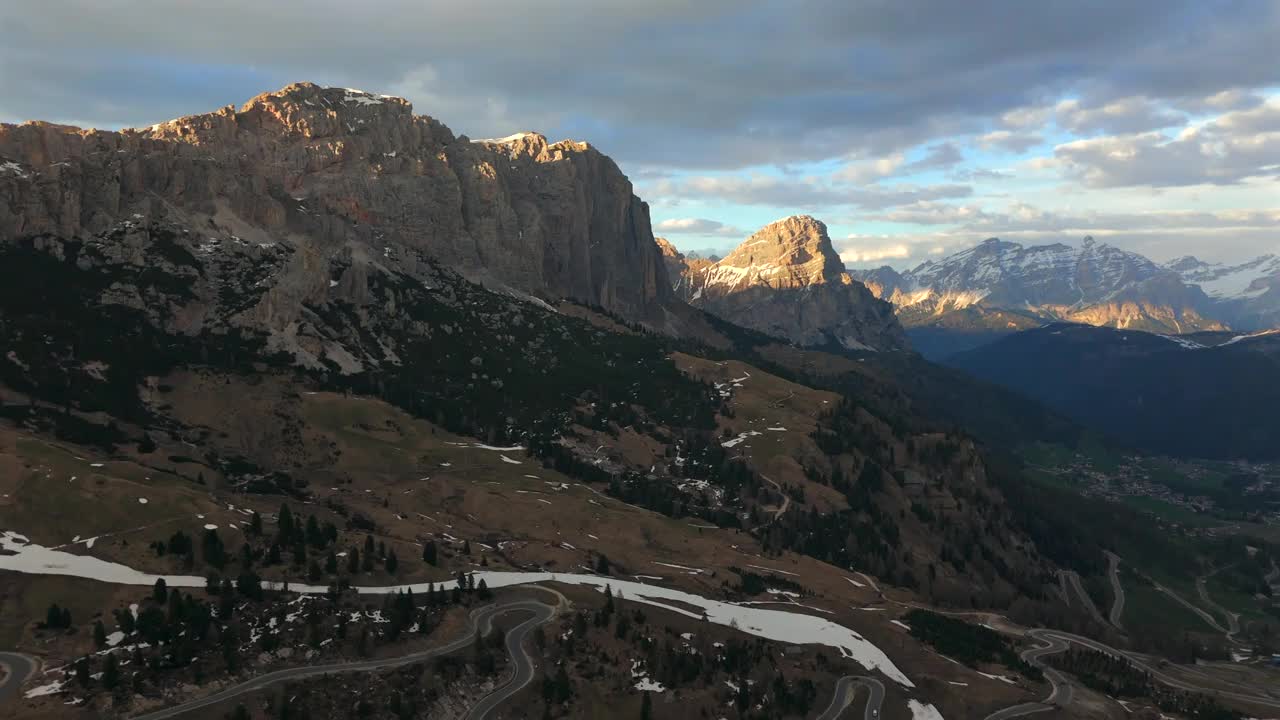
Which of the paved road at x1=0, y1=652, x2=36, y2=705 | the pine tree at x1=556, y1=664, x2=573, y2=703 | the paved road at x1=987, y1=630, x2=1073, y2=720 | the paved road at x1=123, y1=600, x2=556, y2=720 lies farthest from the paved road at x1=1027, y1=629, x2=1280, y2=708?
the paved road at x1=0, y1=652, x2=36, y2=705

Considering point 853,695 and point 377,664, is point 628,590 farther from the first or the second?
point 377,664

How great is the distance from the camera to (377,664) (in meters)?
119

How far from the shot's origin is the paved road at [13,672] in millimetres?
99688

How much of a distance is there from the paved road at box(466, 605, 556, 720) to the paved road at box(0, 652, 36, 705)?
47.5m

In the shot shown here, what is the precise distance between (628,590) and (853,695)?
44775mm

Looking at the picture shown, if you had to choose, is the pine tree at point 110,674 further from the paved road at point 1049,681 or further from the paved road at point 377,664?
the paved road at point 1049,681

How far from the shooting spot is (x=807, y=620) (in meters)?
170

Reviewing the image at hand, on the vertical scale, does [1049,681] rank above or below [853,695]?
below

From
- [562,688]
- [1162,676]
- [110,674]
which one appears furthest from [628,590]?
[1162,676]

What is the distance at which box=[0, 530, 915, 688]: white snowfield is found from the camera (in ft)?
416

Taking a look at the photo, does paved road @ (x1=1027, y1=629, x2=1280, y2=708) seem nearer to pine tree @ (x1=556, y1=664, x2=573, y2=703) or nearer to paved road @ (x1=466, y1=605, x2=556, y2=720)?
paved road @ (x1=466, y1=605, x2=556, y2=720)

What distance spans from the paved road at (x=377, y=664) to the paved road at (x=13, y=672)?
1339 centimetres

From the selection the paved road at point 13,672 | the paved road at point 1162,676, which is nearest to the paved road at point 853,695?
the paved road at point 1162,676

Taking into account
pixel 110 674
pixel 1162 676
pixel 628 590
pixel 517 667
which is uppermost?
pixel 110 674
